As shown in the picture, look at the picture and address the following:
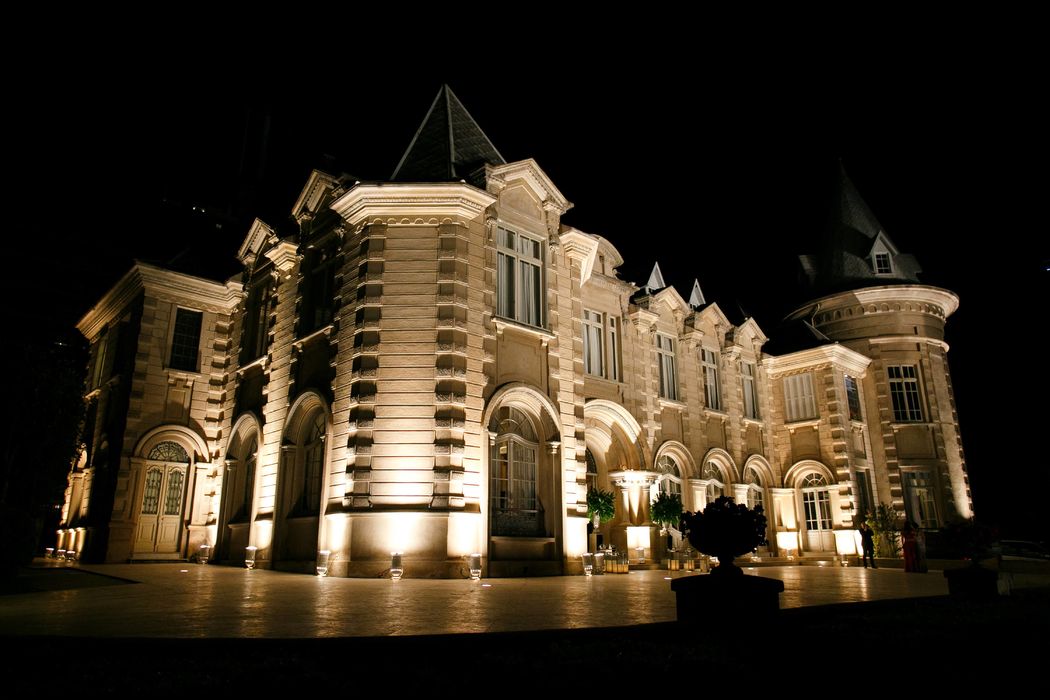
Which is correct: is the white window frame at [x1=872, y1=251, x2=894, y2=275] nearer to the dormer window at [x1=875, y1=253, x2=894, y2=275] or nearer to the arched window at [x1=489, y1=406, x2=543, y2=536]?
the dormer window at [x1=875, y1=253, x2=894, y2=275]

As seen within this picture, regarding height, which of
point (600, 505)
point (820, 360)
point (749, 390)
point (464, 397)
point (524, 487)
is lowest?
point (600, 505)

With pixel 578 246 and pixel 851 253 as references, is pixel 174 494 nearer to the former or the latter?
pixel 578 246

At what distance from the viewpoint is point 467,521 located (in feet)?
51.0

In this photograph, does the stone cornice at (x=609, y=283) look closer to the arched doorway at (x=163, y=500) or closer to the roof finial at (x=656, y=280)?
the roof finial at (x=656, y=280)

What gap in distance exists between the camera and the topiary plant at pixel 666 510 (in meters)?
22.3

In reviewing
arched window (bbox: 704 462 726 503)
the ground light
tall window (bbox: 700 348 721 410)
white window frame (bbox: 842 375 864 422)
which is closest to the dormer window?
white window frame (bbox: 842 375 864 422)

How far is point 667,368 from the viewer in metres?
26.9

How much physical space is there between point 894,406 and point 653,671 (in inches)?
1231

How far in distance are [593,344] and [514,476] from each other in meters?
7.93

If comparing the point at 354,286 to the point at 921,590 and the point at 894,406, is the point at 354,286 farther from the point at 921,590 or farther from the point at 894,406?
the point at 894,406

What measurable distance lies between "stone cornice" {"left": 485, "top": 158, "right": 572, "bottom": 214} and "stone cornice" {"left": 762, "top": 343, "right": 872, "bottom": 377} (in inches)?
602

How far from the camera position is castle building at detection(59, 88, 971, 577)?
16.2 meters

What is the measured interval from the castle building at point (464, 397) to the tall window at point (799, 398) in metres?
0.07

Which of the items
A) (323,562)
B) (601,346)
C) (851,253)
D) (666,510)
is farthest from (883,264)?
(323,562)
